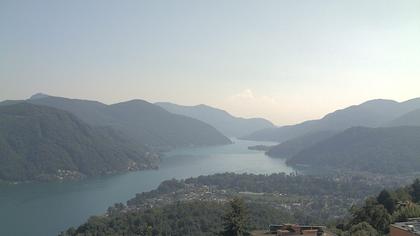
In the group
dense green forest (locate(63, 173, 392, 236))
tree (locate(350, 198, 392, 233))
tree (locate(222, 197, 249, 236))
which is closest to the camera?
tree (locate(222, 197, 249, 236))

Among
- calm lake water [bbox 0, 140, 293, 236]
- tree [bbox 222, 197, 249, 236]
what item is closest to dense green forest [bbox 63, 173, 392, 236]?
calm lake water [bbox 0, 140, 293, 236]

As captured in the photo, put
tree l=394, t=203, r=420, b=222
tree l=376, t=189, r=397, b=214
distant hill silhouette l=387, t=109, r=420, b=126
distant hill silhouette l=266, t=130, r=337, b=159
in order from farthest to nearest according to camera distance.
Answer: distant hill silhouette l=266, t=130, r=337, b=159, distant hill silhouette l=387, t=109, r=420, b=126, tree l=376, t=189, r=397, b=214, tree l=394, t=203, r=420, b=222

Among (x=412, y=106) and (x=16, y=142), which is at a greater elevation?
(x=412, y=106)

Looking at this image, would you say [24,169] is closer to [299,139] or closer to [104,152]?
[104,152]

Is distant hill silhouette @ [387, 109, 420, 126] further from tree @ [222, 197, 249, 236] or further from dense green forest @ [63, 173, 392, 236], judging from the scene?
tree @ [222, 197, 249, 236]

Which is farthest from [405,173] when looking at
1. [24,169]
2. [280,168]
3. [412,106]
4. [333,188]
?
[412,106]

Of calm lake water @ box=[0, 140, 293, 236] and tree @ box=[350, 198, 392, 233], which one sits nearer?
tree @ box=[350, 198, 392, 233]

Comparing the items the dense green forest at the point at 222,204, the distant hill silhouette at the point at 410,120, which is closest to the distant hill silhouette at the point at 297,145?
the distant hill silhouette at the point at 410,120
